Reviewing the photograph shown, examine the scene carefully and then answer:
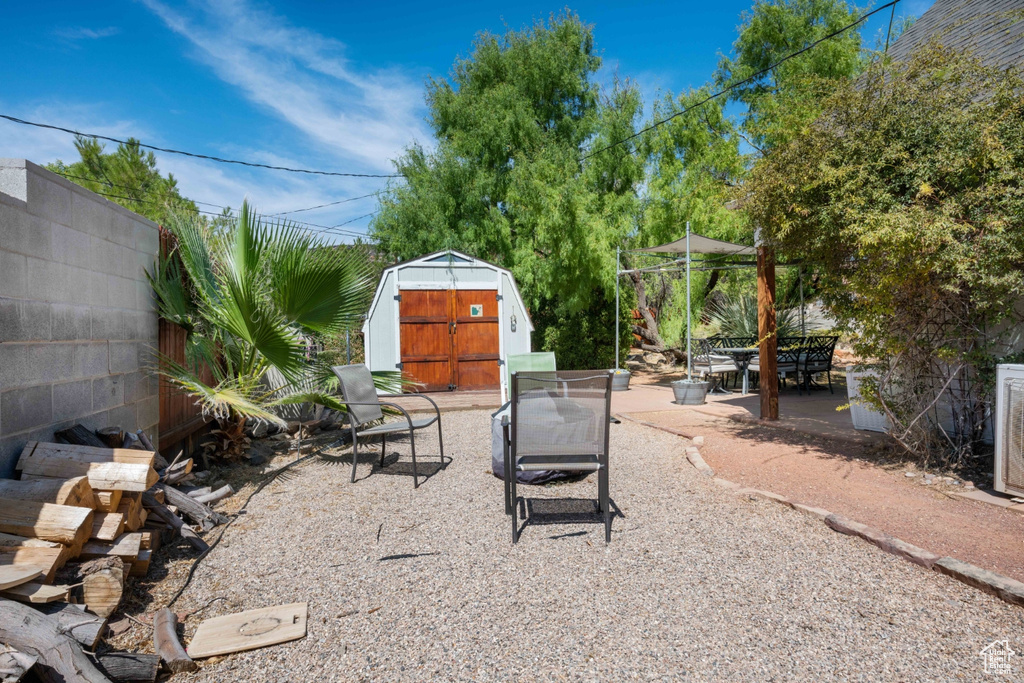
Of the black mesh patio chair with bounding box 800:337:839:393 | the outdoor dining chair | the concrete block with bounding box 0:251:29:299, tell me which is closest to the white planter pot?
the black mesh patio chair with bounding box 800:337:839:393

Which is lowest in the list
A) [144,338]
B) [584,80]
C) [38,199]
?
[144,338]

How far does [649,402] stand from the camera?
958 centimetres

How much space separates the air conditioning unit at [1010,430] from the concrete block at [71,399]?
6.02m

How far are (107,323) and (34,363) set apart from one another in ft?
3.19

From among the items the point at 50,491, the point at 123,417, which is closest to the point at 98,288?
the point at 123,417

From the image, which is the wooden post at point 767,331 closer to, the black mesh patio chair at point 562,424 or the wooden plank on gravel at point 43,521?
the black mesh patio chair at point 562,424

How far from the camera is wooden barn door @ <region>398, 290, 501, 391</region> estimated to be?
10.4 meters

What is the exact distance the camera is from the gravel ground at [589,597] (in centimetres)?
221

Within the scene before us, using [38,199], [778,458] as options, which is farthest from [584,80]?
[38,199]

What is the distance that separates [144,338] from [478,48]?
1464 centimetres

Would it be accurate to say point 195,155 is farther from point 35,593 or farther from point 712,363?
point 35,593

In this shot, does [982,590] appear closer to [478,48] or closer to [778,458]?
[778,458]

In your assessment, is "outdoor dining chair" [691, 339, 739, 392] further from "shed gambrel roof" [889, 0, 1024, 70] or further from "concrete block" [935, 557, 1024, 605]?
"concrete block" [935, 557, 1024, 605]

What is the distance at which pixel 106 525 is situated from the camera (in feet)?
9.05
